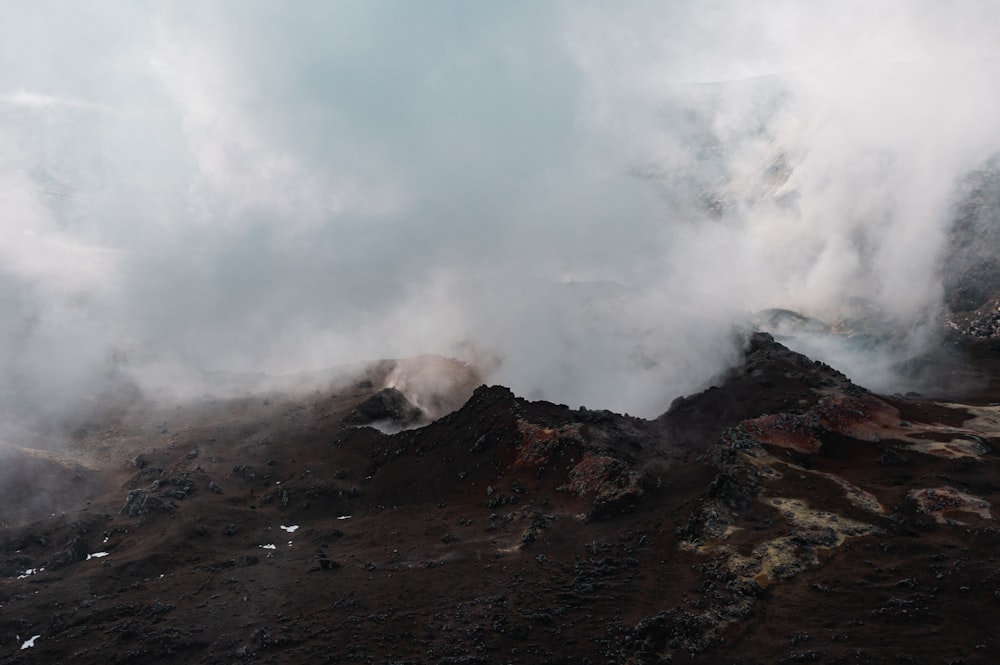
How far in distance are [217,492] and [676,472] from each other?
164ft

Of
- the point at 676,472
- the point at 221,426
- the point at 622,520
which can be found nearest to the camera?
the point at 622,520

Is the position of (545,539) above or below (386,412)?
below

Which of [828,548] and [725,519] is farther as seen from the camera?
[725,519]

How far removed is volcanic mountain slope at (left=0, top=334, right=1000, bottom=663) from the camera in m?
37.0

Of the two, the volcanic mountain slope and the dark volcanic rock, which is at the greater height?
the dark volcanic rock

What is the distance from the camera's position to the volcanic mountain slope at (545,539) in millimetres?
36969

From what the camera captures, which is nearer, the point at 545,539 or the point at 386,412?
the point at 545,539

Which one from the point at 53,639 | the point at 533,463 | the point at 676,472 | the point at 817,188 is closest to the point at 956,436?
the point at 676,472

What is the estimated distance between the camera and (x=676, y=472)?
5944cm

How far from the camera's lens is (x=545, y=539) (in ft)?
167

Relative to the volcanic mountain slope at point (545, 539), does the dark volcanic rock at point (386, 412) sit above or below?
above

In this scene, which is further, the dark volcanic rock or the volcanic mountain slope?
the dark volcanic rock

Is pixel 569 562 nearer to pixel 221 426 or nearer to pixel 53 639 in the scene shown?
pixel 53 639

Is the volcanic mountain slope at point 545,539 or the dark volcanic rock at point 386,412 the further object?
the dark volcanic rock at point 386,412
